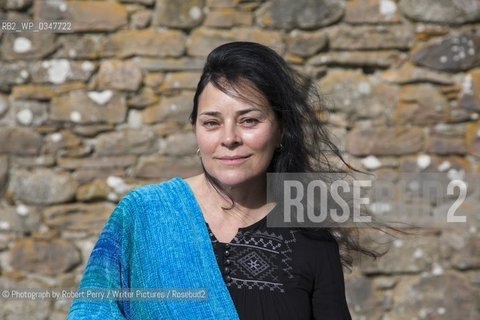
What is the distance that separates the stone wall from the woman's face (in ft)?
4.99

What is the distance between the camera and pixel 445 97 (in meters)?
3.33

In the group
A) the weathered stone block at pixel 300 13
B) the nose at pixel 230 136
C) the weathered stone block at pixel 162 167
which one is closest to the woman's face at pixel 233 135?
the nose at pixel 230 136

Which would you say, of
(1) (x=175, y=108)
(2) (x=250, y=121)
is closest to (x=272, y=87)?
(2) (x=250, y=121)

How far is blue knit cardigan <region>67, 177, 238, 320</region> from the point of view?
5.43ft

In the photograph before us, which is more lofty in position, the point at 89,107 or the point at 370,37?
the point at 370,37

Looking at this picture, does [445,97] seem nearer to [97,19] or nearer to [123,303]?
[97,19]

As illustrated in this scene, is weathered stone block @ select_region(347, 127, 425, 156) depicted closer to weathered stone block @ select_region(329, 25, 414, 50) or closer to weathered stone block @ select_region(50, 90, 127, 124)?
weathered stone block @ select_region(329, 25, 414, 50)

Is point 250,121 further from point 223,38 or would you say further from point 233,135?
point 223,38

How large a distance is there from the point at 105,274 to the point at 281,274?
1.53ft

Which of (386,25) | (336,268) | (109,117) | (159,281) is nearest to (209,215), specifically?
(159,281)

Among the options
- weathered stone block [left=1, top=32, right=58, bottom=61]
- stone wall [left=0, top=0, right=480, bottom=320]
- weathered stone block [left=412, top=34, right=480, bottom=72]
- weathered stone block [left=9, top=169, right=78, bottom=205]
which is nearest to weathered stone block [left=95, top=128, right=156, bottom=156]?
stone wall [left=0, top=0, right=480, bottom=320]

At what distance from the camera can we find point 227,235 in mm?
1820

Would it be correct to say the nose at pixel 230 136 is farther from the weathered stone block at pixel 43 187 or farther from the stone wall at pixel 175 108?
the weathered stone block at pixel 43 187

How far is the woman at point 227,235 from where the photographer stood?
1.68 meters
